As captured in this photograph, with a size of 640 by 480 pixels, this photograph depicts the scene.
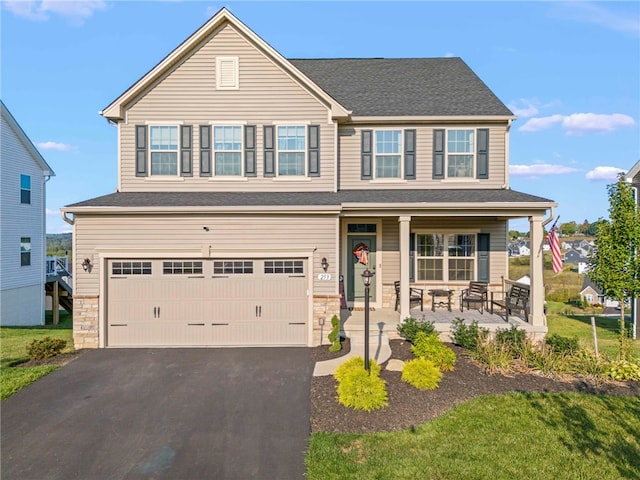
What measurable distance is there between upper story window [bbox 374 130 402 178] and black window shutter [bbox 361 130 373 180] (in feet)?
0.61

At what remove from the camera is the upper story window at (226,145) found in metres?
11.7

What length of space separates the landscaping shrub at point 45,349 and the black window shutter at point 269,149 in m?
7.22

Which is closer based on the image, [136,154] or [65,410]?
[65,410]

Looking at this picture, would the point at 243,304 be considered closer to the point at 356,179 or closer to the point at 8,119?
the point at 356,179

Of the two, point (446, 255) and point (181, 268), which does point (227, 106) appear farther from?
point (446, 255)

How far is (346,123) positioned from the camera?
12.5 meters

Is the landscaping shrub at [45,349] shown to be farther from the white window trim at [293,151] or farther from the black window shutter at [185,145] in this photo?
the white window trim at [293,151]

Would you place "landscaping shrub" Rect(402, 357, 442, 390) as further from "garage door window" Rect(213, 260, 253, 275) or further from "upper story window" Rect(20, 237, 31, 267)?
"upper story window" Rect(20, 237, 31, 267)

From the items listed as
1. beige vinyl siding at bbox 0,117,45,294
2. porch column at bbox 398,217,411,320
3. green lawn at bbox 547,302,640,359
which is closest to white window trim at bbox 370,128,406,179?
porch column at bbox 398,217,411,320

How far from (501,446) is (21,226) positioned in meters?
23.9

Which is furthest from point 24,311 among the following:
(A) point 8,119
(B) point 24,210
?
(A) point 8,119

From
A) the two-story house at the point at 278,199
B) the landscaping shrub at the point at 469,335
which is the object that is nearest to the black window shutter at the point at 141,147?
the two-story house at the point at 278,199

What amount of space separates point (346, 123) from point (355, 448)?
32.3ft

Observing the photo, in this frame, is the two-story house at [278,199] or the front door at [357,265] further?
the front door at [357,265]
